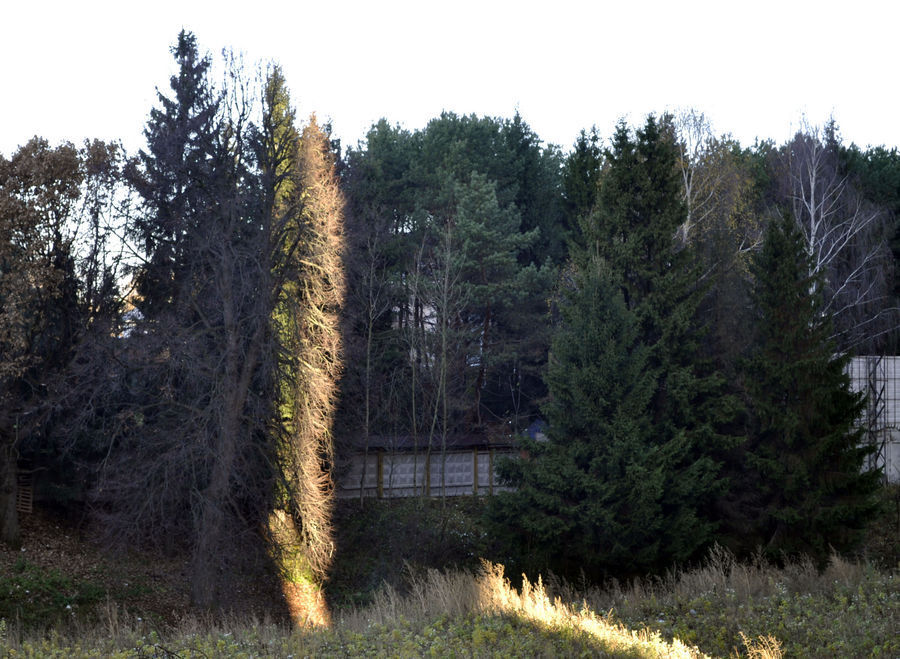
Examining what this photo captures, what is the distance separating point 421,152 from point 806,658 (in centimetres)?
3156

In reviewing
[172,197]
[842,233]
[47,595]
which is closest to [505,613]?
[47,595]

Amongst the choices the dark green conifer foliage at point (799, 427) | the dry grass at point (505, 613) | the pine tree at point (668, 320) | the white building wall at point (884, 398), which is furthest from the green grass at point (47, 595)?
the white building wall at point (884, 398)

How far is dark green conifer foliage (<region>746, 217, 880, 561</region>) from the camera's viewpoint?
19281mm

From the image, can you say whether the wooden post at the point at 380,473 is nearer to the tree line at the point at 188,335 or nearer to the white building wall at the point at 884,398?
the tree line at the point at 188,335

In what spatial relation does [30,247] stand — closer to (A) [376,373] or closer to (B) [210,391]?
(B) [210,391]

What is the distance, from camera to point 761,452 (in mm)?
20484

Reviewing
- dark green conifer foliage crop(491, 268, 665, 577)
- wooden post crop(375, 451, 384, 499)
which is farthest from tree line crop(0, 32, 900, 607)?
wooden post crop(375, 451, 384, 499)

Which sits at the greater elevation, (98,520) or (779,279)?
(779,279)

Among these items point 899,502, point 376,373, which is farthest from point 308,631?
point 899,502

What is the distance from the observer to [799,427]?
65.5 feet

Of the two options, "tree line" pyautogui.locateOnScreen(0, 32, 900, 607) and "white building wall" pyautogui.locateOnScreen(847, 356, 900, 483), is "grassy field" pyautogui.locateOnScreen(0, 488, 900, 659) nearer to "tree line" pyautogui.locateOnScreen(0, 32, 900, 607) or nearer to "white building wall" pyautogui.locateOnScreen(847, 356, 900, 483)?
"tree line" pyautogui.locateOnScreen(0, 32, 900, 607)

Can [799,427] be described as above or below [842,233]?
below

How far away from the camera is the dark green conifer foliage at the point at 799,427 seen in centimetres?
1928

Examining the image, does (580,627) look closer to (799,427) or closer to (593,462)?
(593,462)
